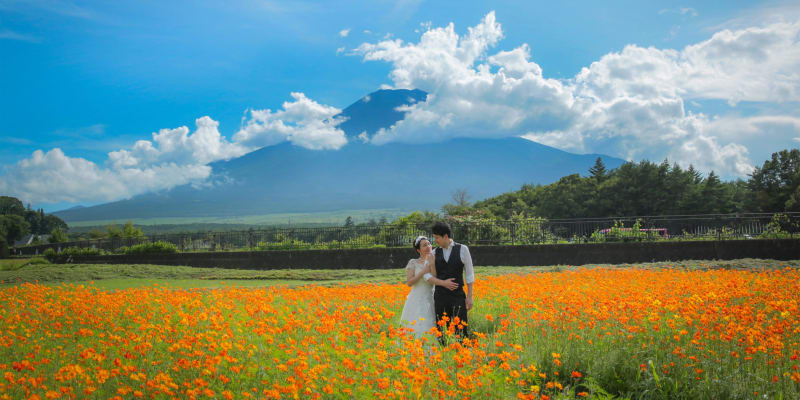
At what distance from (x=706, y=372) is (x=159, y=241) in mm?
29297

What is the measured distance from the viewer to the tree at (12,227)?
70.1m

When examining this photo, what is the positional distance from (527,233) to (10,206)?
88.4 metres

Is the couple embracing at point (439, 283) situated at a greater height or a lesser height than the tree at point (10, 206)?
lesser

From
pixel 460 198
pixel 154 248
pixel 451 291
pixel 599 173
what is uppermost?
pixel 599 173

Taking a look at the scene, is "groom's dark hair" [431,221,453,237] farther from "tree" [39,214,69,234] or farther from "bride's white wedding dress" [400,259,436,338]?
"tree" [39,214,69,234]

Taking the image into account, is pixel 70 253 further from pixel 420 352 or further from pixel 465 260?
pixel 420 352

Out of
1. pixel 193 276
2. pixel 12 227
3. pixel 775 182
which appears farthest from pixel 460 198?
pixel 12 227

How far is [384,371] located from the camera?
4.66m

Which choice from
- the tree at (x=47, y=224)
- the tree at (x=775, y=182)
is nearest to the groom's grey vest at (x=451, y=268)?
the tree at (x=775, y=182)

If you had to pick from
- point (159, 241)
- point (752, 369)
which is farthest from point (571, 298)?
point (159, 241)

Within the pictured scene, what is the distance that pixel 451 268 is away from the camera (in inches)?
259

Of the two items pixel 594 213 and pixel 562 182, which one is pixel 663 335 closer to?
pixel 594 213

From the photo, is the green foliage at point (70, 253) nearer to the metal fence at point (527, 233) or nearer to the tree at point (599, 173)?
the metal fence at point (527, 233)

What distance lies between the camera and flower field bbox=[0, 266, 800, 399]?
4383 mm
